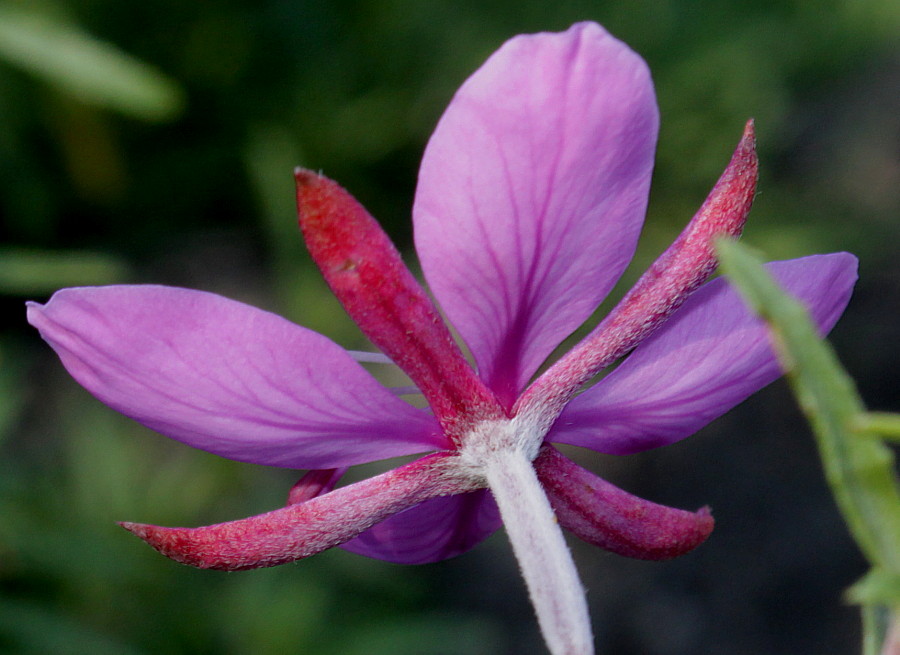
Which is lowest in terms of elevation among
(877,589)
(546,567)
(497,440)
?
(877,589)

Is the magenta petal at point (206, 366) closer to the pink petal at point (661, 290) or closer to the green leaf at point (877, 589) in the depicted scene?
the pink petal at point (661, 290)

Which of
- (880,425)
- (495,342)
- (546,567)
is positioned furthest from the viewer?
(495,342)

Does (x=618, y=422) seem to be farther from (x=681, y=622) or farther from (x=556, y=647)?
(x=681, y=622)

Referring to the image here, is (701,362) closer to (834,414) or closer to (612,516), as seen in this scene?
(612,516)

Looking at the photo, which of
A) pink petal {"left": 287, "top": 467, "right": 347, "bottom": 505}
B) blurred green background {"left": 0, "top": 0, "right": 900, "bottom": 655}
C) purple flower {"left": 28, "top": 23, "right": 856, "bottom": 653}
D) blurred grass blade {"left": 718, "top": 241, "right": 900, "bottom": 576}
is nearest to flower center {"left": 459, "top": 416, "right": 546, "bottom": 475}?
purple flower {"left": 28, "top": 23, "right": 856, "bottom": 653}

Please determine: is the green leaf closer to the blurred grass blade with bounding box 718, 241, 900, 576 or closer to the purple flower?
the blurred grass blade with bounding box 718, 241, 900, 576

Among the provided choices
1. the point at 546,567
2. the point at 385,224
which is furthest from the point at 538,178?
the point at 385,224
